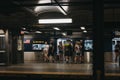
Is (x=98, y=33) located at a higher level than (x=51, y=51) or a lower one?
higher

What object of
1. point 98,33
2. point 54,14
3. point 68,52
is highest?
point 54,14

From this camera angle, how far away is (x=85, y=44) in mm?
27875

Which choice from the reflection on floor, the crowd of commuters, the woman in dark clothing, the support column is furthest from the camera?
the woman in dark clothing

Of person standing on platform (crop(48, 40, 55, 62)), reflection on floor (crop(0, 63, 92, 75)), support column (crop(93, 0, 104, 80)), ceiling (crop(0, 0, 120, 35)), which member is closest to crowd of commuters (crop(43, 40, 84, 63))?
person standing on platform (crop(48, 40, 55, 62))

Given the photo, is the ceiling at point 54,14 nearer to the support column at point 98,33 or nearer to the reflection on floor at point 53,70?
the reflection on floor at point 53,70

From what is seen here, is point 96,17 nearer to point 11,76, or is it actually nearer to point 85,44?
point 11,76

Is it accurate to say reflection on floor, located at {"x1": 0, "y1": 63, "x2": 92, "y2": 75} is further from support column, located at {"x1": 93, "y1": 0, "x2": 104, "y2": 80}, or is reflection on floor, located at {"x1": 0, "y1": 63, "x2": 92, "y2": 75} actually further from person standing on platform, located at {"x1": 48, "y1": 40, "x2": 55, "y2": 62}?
person standing on platform, located at {"x1": 48, "y1": 40, "x2": 55, "y2": 62}

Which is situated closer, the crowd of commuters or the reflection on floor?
the reflection on floor

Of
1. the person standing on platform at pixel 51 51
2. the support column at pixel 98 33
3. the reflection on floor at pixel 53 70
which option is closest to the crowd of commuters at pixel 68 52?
the person standing on platform at pixel 51 51

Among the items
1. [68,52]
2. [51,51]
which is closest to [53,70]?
[68,52]

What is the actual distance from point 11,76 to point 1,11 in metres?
5.11

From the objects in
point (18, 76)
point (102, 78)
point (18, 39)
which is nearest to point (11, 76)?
point (18, 76)

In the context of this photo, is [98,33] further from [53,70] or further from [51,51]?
[51,51]

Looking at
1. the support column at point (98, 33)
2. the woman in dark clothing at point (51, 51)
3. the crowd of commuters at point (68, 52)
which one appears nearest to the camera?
the support column at point (98, 33)
